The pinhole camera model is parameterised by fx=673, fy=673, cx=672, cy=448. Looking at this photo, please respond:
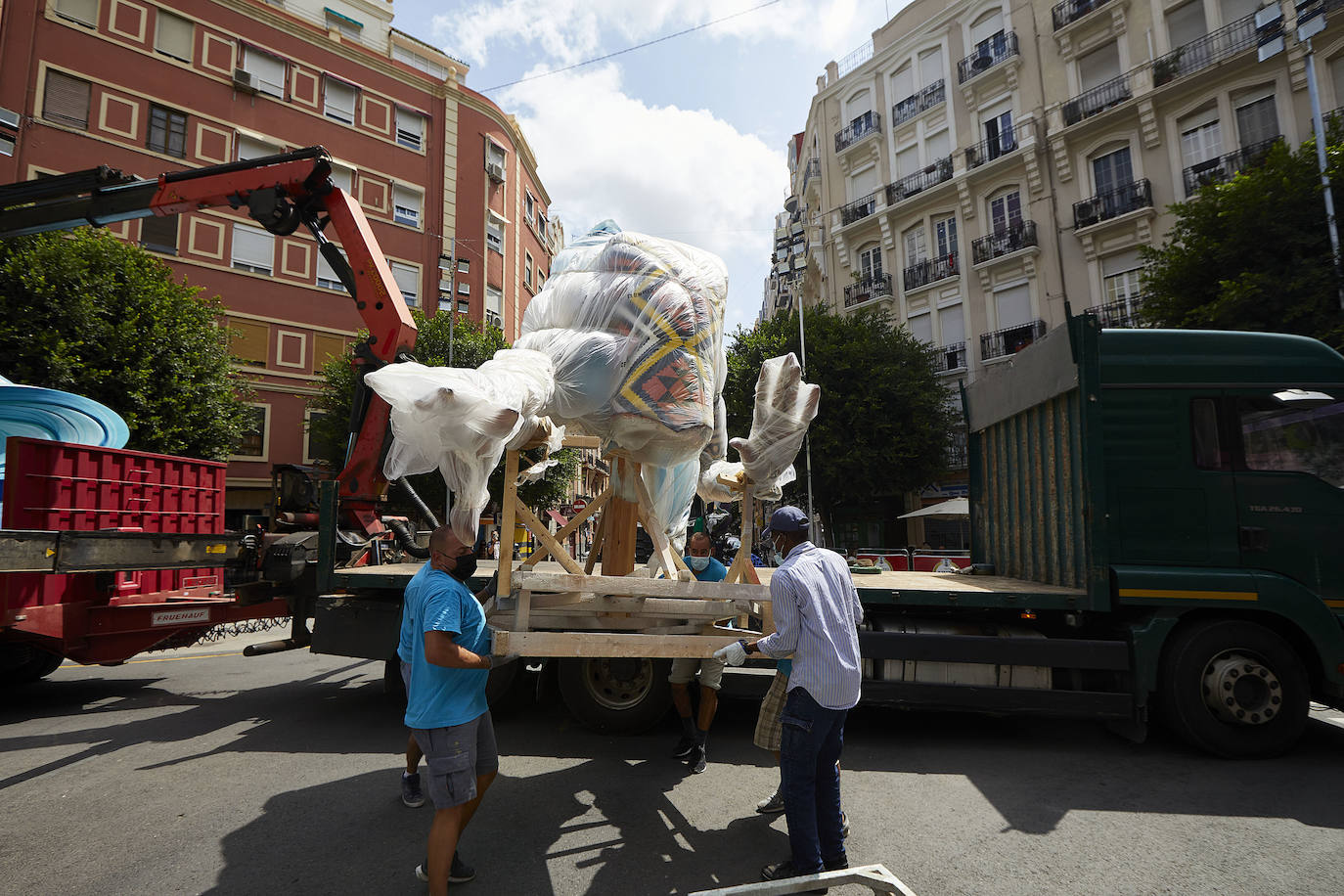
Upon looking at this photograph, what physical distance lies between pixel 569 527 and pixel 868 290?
25.5m

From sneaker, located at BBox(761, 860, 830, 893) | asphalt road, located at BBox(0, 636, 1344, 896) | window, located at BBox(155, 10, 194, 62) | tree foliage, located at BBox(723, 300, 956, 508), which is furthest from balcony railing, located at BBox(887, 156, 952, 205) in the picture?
sneaker, located at BBox(761, 860, 830, 893)

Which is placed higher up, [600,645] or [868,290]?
[868,290]

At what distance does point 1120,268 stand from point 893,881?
77.5 ft

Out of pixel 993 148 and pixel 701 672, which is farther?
pixel 993 148

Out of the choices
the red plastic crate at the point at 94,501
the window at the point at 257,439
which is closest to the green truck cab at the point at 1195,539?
the red plastic crate at the point at 94,501

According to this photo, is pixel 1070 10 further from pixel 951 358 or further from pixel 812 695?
pixel 812 695

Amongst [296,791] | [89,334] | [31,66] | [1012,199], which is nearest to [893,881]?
[296,791]

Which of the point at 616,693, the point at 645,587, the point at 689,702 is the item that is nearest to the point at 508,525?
the point at 645,587

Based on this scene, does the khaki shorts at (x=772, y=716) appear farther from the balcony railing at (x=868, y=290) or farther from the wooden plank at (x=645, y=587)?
the balcony railing at (x=868, y=290)

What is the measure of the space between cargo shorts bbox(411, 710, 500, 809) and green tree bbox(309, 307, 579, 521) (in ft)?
50.4

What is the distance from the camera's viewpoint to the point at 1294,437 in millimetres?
5133

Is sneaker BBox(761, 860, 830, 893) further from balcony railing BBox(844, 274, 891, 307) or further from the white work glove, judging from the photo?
balcony railing BBox(844, 274, 891, 307)

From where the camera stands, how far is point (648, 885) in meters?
3.31

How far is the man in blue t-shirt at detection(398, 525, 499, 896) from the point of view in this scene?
302cm
